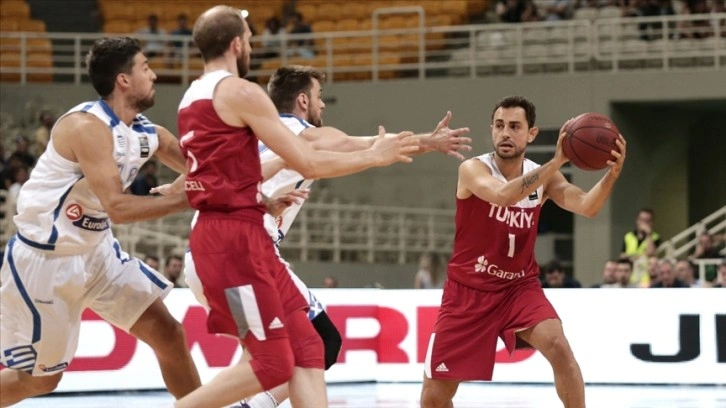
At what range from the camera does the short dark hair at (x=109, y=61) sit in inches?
245

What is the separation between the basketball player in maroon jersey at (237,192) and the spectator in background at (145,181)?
474 inches

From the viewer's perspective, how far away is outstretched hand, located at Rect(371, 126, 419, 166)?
5492mm

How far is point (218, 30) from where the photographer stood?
18.2 feet

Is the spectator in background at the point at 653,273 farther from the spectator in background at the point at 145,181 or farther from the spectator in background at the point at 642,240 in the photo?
the spectator in background at the point at 145,181

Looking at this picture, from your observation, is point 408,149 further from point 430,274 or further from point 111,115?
point 430,274

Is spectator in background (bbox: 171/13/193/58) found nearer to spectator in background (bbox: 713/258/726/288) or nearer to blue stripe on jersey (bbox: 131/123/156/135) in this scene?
spectator in background (bbox: 713/258/726/288)

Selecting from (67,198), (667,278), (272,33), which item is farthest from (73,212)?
(272,33)

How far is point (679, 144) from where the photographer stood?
2098 cm

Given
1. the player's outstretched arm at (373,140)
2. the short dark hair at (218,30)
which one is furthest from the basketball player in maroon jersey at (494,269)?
the short dark hair at (218,30)

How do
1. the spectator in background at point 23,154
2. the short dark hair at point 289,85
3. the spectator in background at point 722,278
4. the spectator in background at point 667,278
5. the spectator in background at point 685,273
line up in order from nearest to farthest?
the short dark hair at point 289,85, the spectator in background at point 722,278, the spectator in background at point 667,278, the spectator in background at point 685,273, the spectator in background at point 23,154

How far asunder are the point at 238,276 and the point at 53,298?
4.14ft

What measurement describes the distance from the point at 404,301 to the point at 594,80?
295 inches

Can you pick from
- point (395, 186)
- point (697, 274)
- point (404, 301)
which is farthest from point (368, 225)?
point (404, 301)

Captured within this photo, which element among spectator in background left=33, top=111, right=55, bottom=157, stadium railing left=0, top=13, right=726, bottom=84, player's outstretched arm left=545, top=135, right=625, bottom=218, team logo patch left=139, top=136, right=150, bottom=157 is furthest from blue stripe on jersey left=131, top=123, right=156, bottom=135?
spectator in background left=33, top=111, right=55, bottom=157
